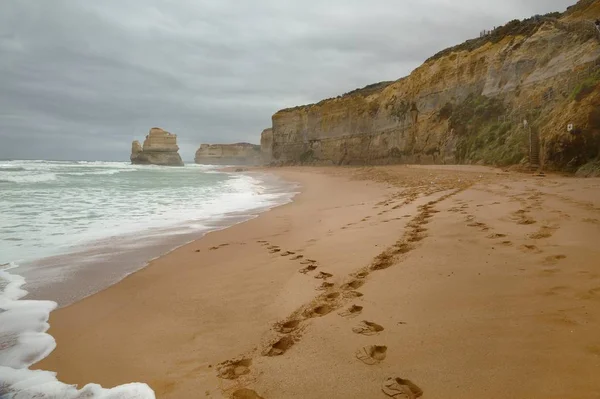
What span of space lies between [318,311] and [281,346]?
0.49 metres

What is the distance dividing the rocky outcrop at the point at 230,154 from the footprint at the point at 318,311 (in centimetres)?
11584

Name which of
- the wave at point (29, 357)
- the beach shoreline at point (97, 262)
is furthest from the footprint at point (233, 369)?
the beach shoreline at point (97, 262)

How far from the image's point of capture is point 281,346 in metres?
2.11

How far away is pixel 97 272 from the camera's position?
13.5 ft

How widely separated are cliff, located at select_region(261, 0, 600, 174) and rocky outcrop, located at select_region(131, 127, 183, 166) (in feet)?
186

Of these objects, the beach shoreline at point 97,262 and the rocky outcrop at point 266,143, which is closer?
the beach shoreline at point 97,262

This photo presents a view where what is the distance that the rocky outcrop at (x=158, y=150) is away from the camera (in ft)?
269

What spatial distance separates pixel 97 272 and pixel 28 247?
2.02 meters

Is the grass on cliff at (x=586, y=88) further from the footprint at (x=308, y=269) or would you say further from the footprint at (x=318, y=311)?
the footprint at (x=318, y=311)

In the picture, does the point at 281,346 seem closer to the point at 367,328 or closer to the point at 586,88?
the point at 367,328

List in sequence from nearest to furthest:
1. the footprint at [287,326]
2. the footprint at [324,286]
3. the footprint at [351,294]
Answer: the footprint at [287,326]
the footprint at [351,294]
the footprint at [324,286]

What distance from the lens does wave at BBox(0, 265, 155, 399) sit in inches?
73.5

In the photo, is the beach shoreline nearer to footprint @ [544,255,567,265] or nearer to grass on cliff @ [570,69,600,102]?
footprint @ [544,255,567,265]

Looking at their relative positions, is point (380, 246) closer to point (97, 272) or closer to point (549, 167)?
point (97, 272)
